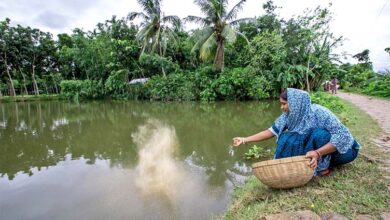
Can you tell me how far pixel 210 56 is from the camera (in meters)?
16.2

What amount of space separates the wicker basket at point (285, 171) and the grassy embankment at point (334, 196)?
4.3 inches

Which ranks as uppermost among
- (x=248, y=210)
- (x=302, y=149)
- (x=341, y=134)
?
(x=341, y=134)

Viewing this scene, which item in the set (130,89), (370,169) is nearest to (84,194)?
(370,169)

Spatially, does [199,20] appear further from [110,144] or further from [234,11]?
[110,144]

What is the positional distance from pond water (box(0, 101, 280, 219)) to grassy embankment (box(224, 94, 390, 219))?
545mm

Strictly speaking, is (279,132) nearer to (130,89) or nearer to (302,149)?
(302,149)

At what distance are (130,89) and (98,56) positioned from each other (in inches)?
201

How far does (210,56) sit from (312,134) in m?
14.4

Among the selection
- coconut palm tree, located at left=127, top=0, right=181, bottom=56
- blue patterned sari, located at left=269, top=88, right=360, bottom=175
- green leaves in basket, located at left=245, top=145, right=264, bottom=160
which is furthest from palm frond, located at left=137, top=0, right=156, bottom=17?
blue patterned sari, located at left=269, top=88, right=360, bottom=175

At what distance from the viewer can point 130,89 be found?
64.7 ft

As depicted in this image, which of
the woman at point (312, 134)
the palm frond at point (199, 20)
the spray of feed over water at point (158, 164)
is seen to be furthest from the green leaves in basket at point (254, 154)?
the palm frond at point (199, 20)

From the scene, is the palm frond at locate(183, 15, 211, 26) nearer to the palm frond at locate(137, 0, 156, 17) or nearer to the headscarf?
the palm frond at locate(137, 0, 156, 17)

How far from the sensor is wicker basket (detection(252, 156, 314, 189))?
2021mm

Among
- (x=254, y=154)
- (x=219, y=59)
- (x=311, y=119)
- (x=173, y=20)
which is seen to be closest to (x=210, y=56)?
(x=219, y=59)
